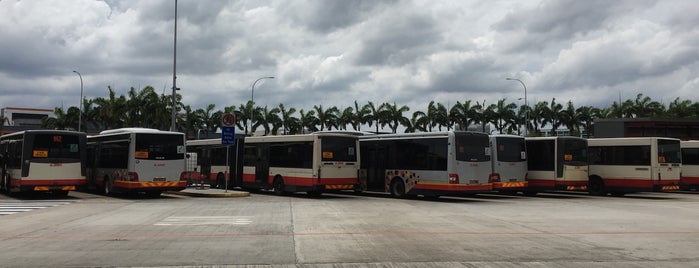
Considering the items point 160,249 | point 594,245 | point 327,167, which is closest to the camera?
point 160,249

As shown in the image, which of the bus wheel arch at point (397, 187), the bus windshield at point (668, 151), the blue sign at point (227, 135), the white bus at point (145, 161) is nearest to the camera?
the white bus at point (145, 161)

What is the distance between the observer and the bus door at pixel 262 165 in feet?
86.0

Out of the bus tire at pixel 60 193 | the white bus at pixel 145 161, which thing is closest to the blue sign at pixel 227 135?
the white bus at pixel 145 161

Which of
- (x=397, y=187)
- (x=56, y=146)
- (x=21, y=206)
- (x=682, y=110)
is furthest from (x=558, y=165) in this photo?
(x=682, y=110)

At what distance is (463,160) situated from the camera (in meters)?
22.0

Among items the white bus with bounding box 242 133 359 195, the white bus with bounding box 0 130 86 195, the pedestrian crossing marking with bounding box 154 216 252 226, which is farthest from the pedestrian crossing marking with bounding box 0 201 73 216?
the white bus with bounding box 242 133 359 195

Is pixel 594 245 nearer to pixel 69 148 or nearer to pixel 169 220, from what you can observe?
pixel 169 220

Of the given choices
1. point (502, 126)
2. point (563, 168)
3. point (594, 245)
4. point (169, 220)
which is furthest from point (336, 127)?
point (594, 245)

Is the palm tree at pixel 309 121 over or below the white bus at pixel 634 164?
over

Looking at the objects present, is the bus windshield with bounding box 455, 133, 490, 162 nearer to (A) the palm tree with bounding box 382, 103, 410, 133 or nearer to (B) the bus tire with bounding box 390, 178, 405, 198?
(B) the bus tire with bounding box 390, 178, 405, 198

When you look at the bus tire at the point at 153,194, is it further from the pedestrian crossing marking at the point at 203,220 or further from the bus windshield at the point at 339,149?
the pedestrian crossing marking at the point at 203,220

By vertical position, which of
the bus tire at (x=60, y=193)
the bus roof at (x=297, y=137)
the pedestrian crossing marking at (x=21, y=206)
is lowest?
the pedestrian crossing marking at (x=21, y=206)

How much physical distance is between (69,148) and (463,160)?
15.6m

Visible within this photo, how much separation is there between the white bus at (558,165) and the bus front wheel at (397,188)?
6.73m
